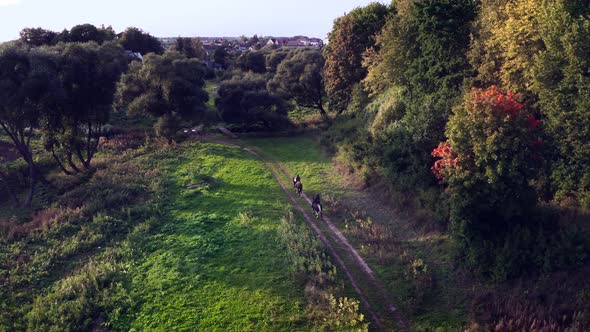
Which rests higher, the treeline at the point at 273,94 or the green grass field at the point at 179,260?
the treeline at the point at 273,94

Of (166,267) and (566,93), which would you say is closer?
(566,93)

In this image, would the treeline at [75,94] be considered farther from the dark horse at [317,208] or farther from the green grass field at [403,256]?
the dark horse at [317,208]

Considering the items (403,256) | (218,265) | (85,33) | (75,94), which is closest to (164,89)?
(75,94)

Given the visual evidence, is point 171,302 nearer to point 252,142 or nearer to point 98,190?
point 98,190

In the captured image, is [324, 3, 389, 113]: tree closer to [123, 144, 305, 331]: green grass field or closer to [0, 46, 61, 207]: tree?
[123, 144, 305, 331]: green grass field

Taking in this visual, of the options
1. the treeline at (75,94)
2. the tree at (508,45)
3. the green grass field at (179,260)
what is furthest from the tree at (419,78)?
the treeline at (75,94)

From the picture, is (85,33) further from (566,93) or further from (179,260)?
(566,93)
